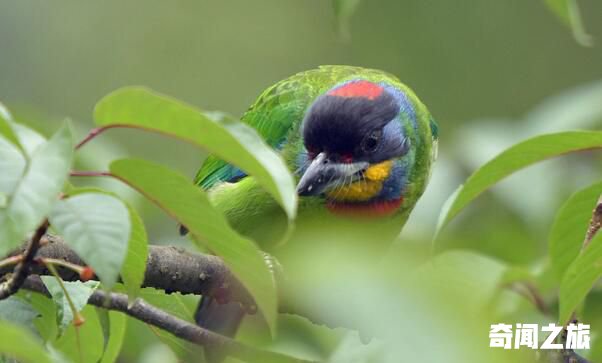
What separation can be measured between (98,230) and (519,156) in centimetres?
86

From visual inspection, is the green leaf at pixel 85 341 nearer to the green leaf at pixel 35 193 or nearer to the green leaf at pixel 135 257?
the green leaf at pixel 135 257

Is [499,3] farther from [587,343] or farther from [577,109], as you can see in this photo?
[587,343]

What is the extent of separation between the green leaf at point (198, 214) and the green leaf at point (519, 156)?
0.47 m

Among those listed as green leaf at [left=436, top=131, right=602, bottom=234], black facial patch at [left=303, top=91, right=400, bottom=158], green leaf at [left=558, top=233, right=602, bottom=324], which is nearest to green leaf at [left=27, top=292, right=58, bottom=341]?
green leaf at [left=436, top=131, right=602, bottom=234]

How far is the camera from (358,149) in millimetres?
3115

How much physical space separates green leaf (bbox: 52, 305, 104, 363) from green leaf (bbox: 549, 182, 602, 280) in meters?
0.90

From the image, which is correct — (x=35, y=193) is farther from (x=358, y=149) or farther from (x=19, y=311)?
(x=358, y=149)

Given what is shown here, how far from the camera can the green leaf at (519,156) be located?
187 centimetres

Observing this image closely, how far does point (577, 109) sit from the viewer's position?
3.50m

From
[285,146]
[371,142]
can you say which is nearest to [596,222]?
[371,142]

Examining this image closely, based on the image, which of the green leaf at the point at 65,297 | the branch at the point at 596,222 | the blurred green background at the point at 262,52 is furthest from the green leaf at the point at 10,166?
the blurred green background at the point at 262,52

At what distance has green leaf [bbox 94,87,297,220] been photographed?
1.40 metres

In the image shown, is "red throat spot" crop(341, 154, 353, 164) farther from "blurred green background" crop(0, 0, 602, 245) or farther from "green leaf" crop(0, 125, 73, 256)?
"blurred green background" crop(0, 0, 602, 245)

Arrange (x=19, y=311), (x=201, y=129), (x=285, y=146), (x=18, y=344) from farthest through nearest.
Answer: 1. (x=285, y=146)
2. (x=19, y=311)
3. (x=201, y=129)
4. (x=18, y=344)
